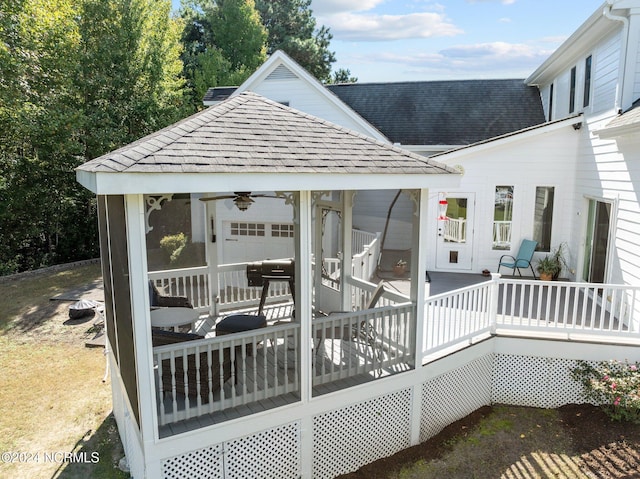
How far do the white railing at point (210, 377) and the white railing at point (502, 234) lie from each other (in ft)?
25.7

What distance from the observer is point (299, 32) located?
3694 centimetres

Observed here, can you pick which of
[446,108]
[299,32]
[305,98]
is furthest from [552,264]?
[299,32]

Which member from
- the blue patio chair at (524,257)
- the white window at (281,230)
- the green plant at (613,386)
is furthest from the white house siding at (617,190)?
the white window at (281,230)

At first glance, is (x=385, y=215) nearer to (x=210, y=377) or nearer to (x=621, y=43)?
(x=621, y=43)

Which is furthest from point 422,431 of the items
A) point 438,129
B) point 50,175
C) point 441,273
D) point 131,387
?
point 50,175

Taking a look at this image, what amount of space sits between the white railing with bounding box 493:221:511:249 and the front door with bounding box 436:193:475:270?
0.58 meters

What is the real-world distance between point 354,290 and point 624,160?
540 cm

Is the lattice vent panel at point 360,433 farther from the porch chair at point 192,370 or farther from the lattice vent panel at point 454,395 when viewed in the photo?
the porch chair at point 192,370

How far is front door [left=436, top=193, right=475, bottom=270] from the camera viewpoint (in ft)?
38.4

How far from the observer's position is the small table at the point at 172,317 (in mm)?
6453

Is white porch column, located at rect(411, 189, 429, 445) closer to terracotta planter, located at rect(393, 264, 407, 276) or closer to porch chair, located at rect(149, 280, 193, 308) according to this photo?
porch chair, located at rect(149, 280, 193, 308)

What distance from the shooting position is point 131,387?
5074 millimetres

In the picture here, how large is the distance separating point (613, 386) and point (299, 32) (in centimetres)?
3600

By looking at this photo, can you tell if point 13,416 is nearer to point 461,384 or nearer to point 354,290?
point 354,290
